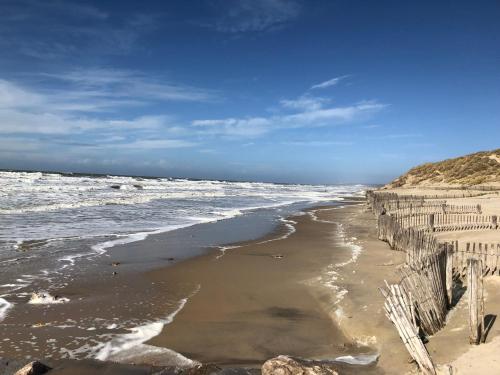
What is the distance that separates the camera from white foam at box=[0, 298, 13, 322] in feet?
20.1

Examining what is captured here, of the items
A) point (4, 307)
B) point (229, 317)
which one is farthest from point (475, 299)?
point (4, 307)

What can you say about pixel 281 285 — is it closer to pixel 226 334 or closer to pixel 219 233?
pixel 226 334

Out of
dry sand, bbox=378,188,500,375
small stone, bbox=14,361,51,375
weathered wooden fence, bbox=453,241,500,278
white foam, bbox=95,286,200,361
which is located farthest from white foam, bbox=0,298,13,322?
weathered wooden fence, bbox=453,241,500,278

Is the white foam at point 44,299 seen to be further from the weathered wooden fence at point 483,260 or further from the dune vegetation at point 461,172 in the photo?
the dune vegetation at point 461,172

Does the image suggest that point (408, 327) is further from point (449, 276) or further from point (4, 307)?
point (4, 307)

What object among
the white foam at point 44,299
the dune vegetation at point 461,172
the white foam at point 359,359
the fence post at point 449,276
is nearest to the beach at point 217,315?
the white foam at point 359,359

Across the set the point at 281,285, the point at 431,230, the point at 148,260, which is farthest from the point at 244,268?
the point at 431,230

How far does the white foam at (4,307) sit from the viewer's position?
6.12 meters

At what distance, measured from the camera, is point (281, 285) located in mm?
8234

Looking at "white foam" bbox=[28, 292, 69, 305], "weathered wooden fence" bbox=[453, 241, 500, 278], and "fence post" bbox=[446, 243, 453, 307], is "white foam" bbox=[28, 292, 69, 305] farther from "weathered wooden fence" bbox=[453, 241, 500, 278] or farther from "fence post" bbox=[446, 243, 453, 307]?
"weathered wooden fence" bbox=[453, 241, 500, 278]

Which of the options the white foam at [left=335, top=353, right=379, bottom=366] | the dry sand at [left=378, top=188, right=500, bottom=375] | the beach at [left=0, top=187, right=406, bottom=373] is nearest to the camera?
the dry sand at [left=378, top=188, right=500, bottom=375]

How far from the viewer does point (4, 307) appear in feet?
21.2

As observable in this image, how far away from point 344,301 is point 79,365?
163 inches

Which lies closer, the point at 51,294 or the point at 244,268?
the point at 51,294
